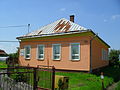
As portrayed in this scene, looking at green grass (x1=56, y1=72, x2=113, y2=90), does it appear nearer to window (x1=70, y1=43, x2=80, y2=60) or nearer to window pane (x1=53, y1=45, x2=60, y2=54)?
window (x1=70, y1=43, x2=80, y2=60)

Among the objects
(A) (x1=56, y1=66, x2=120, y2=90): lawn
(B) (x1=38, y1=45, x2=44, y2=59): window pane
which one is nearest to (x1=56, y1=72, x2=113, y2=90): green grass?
(A) (x1=56, y1=66, x2=120, y2=90): lawn

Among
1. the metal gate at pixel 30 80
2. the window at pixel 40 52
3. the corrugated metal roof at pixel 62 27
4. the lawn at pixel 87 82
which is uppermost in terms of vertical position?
the corrugated metal roof at pixel 62 27

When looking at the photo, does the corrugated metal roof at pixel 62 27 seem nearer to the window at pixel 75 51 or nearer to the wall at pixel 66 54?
the wall at pixel 66 54

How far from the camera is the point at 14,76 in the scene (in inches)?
382

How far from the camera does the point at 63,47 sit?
1836cm

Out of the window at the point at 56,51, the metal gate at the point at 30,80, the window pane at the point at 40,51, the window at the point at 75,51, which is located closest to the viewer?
the metal gate at the point at 30,80

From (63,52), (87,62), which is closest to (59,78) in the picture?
(87,62)

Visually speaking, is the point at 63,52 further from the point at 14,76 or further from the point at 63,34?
the point at 14,76

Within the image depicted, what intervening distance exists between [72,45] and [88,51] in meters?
1.87

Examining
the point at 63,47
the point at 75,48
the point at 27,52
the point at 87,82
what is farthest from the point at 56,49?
the point at 87,82

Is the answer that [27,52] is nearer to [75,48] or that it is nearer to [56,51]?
[56,51]

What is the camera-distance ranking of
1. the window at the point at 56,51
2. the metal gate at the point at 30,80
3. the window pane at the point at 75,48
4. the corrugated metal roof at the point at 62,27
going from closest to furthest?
1. the metal gate at the point at 30,80
2. the window pane at the point at 75,48
3. the corrugated metal roof at the point at 62,27
4. the window at the point at 56,51

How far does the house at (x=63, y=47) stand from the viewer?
1691 cm

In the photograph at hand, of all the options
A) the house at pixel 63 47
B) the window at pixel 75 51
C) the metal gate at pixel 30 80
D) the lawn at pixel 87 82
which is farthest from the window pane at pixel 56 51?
the metal gate at pixel 30 80
